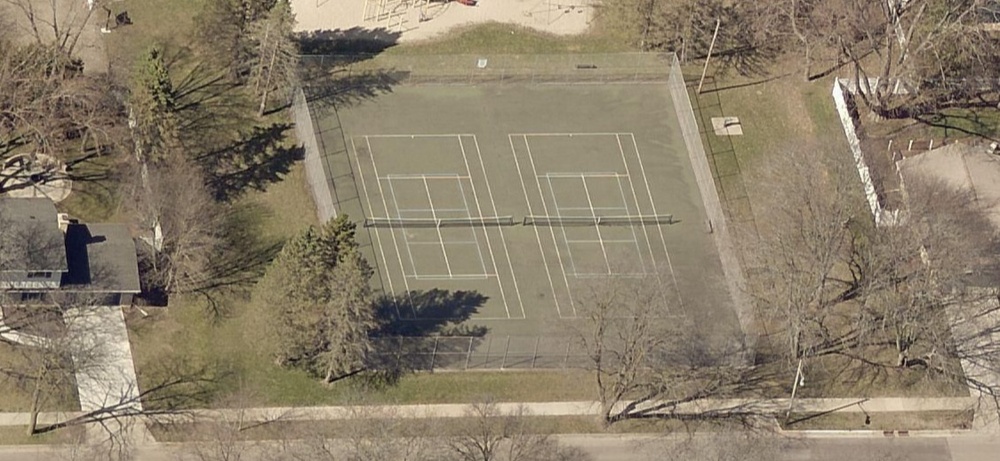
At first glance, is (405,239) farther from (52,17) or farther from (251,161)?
(52,17)

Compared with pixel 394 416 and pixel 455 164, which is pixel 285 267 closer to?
pixel 394 416

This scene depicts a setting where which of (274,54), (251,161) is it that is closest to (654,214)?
(251,161)

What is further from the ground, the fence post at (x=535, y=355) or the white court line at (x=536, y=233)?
the white court line at (x=536, y=233)

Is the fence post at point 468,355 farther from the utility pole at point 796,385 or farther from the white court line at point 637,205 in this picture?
the utility pole at point 796,385

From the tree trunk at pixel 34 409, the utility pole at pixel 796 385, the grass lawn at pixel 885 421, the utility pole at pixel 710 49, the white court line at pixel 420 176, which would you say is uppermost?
the utility pole at pixel 710 49

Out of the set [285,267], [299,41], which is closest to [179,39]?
[299,41]

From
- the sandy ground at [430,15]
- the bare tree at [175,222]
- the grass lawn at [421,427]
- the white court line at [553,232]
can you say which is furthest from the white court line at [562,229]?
the bare tree at [175,222]

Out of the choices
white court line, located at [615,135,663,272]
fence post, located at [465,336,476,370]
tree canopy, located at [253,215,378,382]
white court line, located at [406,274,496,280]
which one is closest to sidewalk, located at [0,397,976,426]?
fence post, located at [465,336,476,370]
